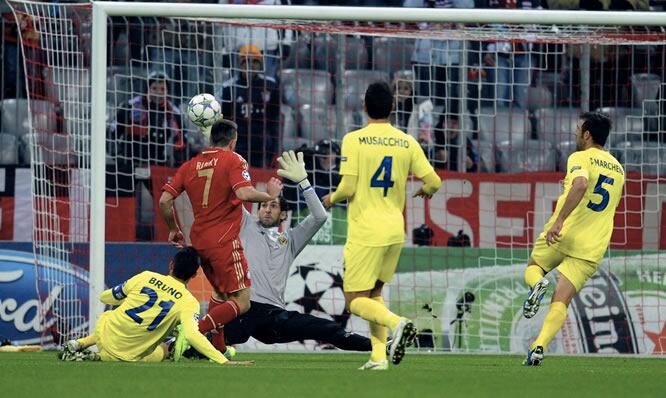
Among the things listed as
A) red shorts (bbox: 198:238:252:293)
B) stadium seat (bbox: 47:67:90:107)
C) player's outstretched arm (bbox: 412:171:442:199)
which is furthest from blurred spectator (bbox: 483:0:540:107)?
player's outstretched arm (bbox: 412:171:442:199)

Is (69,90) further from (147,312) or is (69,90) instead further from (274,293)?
(147,312)

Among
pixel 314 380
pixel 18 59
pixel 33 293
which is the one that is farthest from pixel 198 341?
pixel 18 59

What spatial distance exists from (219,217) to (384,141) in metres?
1.85

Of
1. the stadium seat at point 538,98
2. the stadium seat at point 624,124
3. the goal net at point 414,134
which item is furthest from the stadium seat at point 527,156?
the stadium seat at point 624,124

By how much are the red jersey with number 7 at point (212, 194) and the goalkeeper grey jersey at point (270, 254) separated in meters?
0.93

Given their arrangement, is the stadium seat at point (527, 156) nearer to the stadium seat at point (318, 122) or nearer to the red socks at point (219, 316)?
the stadium seat at point (318, 122)

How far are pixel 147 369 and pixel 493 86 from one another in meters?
7.08

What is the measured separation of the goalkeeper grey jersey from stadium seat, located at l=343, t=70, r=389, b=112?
11.7 ft

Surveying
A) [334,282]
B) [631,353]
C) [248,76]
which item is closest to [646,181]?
[631,353]

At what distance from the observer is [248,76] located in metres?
14.5

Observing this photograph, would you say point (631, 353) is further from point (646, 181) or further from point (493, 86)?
point (493, 86)

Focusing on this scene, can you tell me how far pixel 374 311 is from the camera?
29.4 feet

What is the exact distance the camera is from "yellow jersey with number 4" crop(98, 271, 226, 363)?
32.3ft

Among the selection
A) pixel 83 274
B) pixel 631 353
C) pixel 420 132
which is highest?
pixel 420 132
